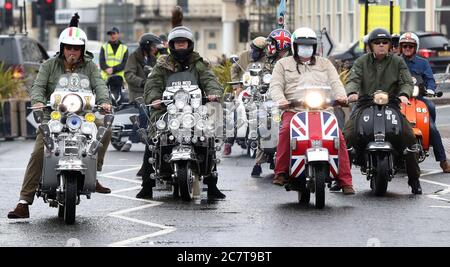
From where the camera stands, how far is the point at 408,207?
1489cm

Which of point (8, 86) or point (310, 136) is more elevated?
point (310, 136)

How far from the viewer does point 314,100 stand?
15086 millimetres

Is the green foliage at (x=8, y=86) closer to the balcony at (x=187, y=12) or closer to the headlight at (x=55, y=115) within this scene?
the headlight at (x=55, y=115)

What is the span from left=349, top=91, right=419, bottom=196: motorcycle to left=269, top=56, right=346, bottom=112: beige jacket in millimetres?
745

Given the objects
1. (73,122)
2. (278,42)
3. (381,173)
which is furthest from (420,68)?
(73,122)

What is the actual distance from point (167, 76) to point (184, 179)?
117cm

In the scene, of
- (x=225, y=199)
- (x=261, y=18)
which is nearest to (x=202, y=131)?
(x=225, y=199)

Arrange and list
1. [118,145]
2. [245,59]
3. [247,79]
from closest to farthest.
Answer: [247,79], [245,59], [118,145]

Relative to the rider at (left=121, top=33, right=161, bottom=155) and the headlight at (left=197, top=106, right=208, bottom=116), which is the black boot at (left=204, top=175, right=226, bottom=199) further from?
the rider at (left=121, top=33, right=161, bottom=155)

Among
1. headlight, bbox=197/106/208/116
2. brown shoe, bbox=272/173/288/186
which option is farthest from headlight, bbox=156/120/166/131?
brown shoe, bbox=272/173/288/186

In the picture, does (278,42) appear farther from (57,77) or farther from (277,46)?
(57,77)

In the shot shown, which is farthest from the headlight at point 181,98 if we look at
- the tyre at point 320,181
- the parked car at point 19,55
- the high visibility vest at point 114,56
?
the parked car at point 19,55

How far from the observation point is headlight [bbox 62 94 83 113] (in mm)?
13680
